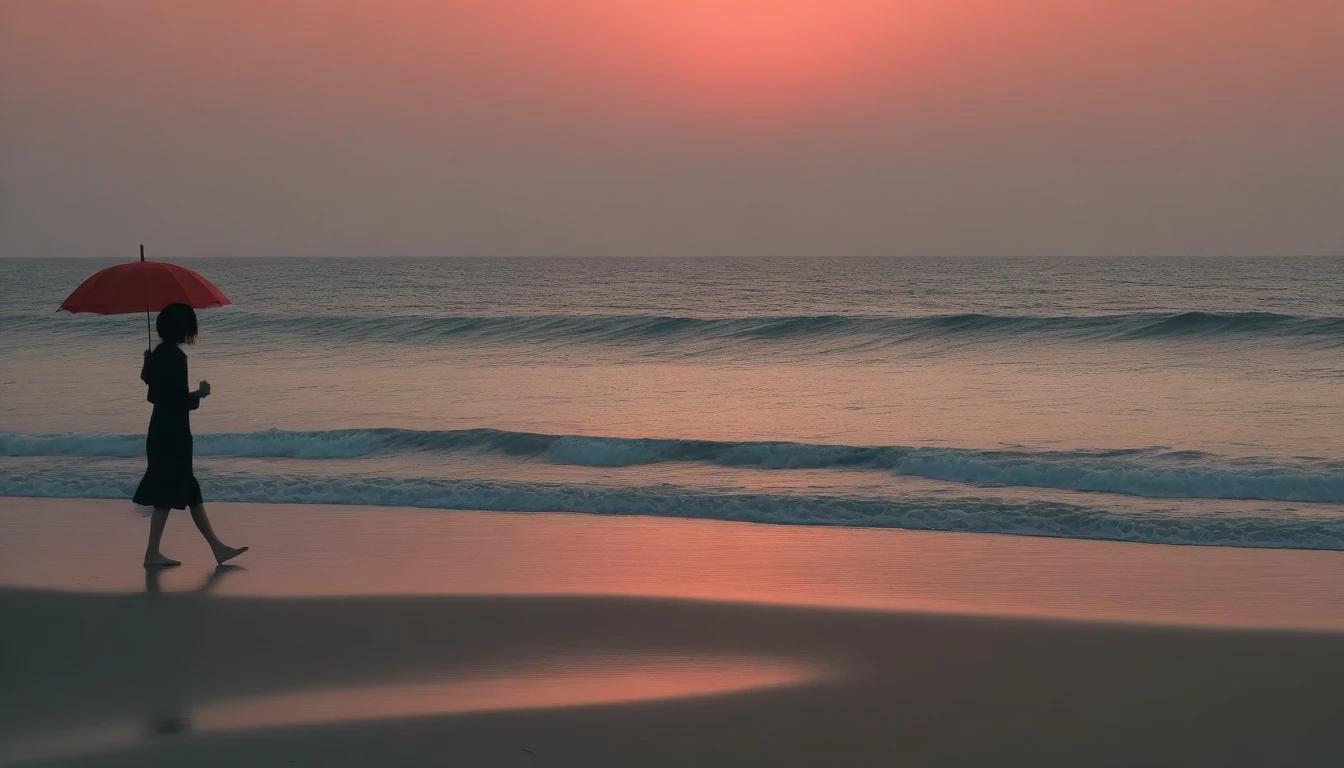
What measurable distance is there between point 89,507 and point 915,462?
308 inches

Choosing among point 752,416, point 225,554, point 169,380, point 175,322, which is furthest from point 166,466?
point 752,416

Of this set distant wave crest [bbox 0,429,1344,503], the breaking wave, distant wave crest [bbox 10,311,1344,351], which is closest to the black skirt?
the breaking wave

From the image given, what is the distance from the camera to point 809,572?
7.38 m

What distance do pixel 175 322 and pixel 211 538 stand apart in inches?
58.0

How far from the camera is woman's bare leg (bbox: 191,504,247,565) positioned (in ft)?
23.6

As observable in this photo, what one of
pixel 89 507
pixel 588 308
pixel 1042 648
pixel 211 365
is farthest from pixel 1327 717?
pixel 588 308

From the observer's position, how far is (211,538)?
7.30 m

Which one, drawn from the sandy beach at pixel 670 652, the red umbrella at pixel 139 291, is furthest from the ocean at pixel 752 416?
the red umbrella at pixel 139 291

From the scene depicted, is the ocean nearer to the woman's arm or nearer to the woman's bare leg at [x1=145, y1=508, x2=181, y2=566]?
the woman's bare leg at [x1=145, y1=508, x2=181, y2=566]

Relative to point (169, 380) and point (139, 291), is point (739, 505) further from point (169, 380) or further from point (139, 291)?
point (139, 291)

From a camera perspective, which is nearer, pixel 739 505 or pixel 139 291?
pixel 139 291

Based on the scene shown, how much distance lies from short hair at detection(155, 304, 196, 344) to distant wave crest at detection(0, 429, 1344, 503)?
565 centimetres

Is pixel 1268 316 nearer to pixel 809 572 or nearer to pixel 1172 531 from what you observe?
pixel 1172 531

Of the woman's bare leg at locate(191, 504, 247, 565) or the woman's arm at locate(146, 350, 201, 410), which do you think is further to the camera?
the woman's bare leg at locate(191, 504, 247, 565)
